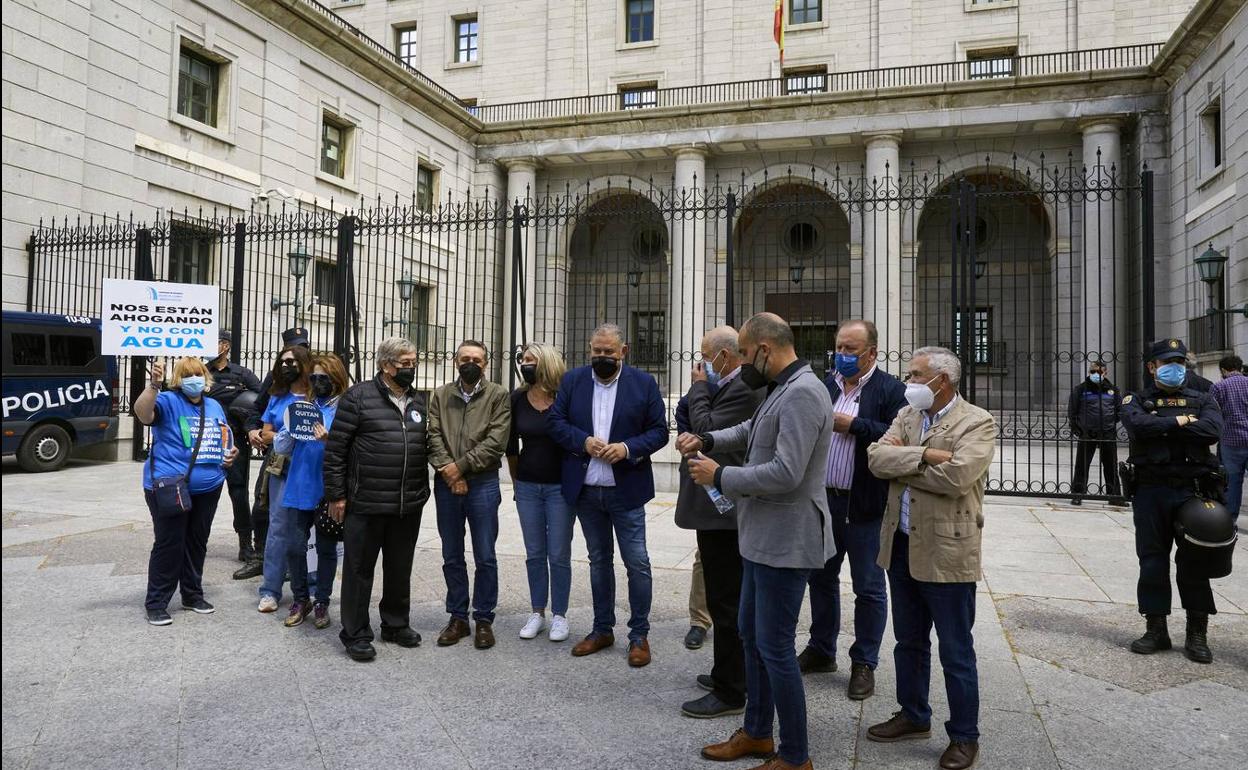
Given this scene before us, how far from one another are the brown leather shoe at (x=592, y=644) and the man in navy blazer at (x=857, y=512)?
117 cm

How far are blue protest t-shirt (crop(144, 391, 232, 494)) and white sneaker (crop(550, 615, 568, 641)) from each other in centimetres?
260

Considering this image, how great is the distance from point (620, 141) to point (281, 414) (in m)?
20.6

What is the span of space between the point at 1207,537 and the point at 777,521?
10.3 ft

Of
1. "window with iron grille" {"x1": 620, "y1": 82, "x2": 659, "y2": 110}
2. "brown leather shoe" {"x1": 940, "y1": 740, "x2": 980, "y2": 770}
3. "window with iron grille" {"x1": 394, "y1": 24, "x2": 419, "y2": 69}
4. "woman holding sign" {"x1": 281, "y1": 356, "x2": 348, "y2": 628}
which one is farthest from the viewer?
"window with iron grille" {"x1": 394, "y1": 24, "x2": 419, "y2": 69}

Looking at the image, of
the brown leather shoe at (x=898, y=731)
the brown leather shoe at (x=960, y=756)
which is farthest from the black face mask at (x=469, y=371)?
the brown leather shoe at (x=960, y=756)

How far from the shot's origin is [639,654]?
4816mm

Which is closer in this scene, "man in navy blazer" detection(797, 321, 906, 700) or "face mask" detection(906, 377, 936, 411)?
"face mask" detection(906, 377, 936, 411)

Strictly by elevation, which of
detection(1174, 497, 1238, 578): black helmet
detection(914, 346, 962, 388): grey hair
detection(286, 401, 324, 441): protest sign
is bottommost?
detection(1174, 497, 1238, 578): black helmet

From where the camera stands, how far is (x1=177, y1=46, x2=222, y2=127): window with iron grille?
17344 millimetres

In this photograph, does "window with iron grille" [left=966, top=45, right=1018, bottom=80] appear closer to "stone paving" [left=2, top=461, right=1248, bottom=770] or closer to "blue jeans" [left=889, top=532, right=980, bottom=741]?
"stone paving" [left=2, top=461, right=1248, bottom=770]

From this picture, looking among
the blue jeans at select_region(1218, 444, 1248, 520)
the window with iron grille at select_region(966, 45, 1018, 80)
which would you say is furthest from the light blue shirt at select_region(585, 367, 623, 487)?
the window with iron grille at select_region(966, 45, 1018, 80)

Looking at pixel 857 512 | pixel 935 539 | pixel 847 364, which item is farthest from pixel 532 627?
pixel 935 539

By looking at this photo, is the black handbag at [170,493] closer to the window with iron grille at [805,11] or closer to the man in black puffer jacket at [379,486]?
the man in black puffer jacket at [379,486]

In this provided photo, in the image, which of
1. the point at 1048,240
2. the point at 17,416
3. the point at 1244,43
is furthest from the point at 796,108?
the point at 17,416
